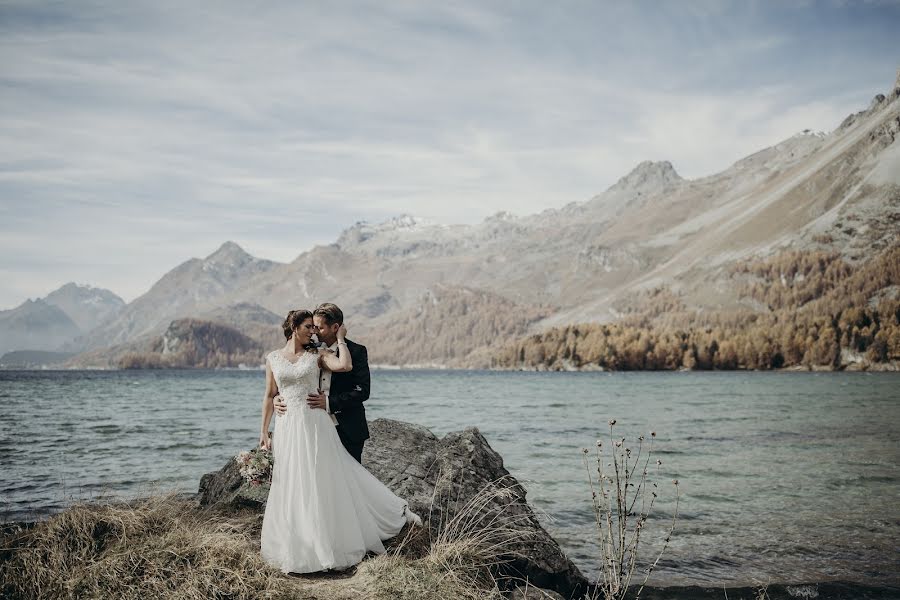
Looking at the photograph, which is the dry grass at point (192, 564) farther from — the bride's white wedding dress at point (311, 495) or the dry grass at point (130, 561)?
the bride's white wedding dress at point (311, 495)

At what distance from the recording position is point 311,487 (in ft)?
28.3

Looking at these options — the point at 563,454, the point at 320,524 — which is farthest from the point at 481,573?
the point at 563,454

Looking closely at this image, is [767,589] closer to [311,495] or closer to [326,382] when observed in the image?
[311,495]

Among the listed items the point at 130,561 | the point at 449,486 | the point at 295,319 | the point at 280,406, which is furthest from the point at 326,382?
the point at 130,561

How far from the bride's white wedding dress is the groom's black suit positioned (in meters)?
0.28

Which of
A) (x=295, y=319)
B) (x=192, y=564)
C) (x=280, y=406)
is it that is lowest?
(x=192, y=564)

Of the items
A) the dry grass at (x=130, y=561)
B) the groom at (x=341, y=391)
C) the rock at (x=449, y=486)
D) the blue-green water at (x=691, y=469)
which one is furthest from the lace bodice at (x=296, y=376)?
the blue-green water at (x=691, y=469)

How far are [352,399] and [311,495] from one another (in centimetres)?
139

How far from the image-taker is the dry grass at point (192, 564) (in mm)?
7164

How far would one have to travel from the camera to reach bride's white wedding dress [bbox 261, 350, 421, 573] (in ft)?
27.7

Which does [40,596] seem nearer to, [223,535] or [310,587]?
[223,535]

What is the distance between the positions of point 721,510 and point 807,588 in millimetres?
5834

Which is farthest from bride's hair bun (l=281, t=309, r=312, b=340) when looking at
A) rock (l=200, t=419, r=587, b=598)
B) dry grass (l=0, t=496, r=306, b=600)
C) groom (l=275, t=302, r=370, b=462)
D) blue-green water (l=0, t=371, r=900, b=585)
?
blue-green water (l=0, t=371, r=900, b=585)

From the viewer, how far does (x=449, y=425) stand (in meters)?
42.2
